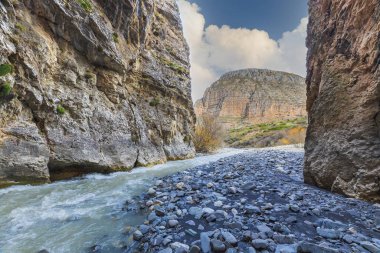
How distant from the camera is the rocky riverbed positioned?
9.11 feet

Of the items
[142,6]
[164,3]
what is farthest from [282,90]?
[142,6]

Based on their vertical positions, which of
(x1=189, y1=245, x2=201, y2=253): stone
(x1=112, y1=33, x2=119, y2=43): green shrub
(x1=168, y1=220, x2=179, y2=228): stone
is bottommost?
(x1=168, y1=220, x2=179, y2=228): stone

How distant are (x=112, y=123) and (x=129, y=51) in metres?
6.37

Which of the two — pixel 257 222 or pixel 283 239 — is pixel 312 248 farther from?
pixel 257 222

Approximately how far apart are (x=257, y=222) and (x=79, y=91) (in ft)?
33.7

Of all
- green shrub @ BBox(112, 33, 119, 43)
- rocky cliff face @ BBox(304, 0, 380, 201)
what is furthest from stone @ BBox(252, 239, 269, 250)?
green shrub @ BBox(112, 33, 119, 43)

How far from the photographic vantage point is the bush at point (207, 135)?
1072 inches

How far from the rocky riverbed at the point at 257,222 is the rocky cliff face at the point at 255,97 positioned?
308 feet

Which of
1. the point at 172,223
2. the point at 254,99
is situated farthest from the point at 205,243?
the point at 254,99

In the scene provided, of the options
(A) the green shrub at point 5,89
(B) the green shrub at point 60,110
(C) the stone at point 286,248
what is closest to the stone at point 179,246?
(C) the stone at point 286,248

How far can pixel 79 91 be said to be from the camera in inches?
406

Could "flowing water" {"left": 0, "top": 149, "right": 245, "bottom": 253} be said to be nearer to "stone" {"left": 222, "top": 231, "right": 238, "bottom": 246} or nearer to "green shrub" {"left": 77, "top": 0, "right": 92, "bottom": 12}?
"stone" {"left": 222, "top": 231, "right": 238, "bottom": 246}

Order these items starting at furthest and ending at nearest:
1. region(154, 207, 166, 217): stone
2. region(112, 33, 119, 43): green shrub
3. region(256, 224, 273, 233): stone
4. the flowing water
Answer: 1. region(112, 33, 119, 43): green shrub
2. region(154, 207, 166, 217): stone
3. the flowing water
4. region(256, 224, 273, 233): stone

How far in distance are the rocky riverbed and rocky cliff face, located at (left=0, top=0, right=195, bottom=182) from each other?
16.1 ft
